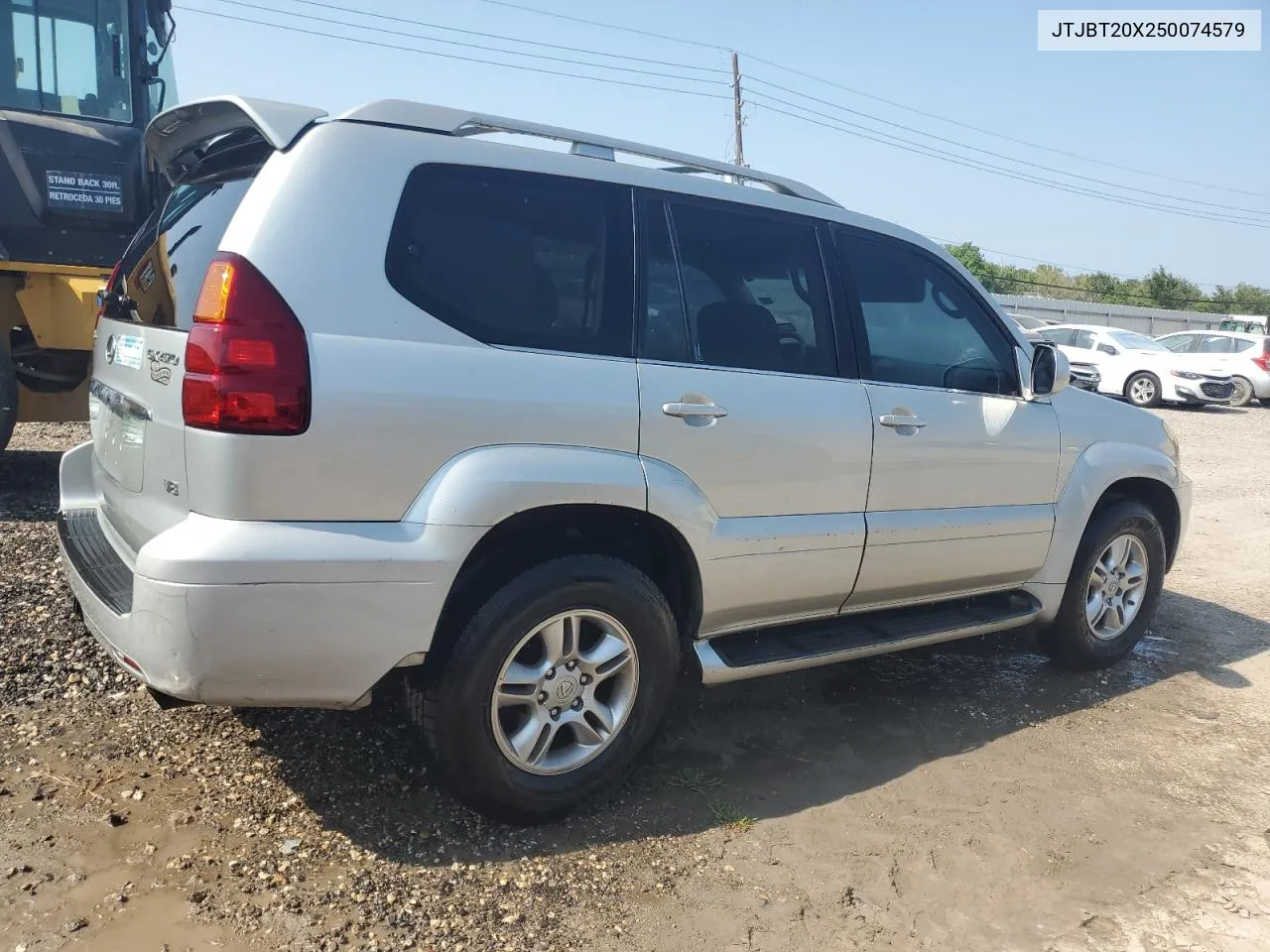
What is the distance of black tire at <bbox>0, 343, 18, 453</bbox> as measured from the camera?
6324 millimetres

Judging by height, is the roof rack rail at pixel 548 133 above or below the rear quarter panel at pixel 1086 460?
above

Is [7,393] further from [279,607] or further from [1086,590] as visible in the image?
[1086,590]

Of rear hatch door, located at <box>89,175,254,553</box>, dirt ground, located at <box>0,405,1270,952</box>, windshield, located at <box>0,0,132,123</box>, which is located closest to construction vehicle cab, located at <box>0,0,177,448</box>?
windshield, located at <box>0,0,132,123</box>

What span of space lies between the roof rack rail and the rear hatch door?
0.43 m

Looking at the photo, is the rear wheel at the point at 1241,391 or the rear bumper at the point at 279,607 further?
the rear wheel at the point at 1241,391

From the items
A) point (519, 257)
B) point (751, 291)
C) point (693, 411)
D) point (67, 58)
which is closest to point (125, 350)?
point (519, 257)

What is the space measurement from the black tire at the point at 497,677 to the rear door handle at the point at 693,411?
497mm

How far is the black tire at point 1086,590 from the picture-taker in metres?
4.57

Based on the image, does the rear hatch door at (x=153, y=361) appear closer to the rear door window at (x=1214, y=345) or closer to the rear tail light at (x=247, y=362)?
the rear tail light at (x=247, y=362)

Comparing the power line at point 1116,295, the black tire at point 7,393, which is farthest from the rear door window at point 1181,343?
the power line at point 1116,295

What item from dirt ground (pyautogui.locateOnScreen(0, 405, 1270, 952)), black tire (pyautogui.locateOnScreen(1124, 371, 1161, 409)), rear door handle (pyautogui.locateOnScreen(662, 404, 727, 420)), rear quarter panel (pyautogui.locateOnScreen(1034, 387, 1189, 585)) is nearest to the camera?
dirt ground (pyautogui.locateOnScreen(0, 405, 1270, 952))

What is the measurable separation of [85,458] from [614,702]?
215 centimetres

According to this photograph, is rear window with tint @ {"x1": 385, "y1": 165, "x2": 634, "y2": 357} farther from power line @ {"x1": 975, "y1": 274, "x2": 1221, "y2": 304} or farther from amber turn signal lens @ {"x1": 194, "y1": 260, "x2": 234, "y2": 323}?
power line @ {"x1": 975, "y1": 274, "x2": 1221, "y2": 304}

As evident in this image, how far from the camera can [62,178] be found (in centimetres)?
641
